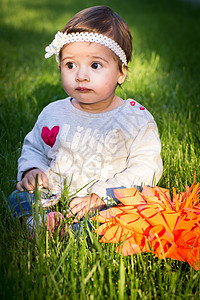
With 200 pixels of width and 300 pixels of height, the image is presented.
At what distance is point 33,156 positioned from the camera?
6.42ft

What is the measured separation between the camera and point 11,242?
1520 millimetres

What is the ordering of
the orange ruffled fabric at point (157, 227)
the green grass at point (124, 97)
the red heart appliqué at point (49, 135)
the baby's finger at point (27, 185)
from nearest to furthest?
the green grass at point (124, 97) → the orange ruffled fabric at point (157, 227) → the baby's finger at point (27, 185) → the red heart appliqué at point (49, 135)

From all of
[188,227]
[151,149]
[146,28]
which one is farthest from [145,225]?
[146,28]

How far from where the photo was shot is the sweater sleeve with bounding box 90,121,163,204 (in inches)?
69.6

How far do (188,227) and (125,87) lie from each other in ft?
7.19

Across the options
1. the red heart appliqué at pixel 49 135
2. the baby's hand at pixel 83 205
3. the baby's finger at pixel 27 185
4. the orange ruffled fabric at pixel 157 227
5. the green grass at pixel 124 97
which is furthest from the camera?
the red heart appliqué at pixel 49 135

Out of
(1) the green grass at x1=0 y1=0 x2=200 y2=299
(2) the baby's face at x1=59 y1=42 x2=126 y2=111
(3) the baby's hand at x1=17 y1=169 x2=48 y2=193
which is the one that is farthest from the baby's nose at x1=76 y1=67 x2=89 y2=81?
(1) the green grass at x1=0 y1=0 x2=200 y2=299

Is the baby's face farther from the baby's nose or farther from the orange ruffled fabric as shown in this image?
the orange ruffled fabric

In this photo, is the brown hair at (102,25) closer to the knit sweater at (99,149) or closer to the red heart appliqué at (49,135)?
the knit sweater at (99,149)

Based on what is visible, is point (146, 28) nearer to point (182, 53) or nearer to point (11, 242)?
point (182, 53)

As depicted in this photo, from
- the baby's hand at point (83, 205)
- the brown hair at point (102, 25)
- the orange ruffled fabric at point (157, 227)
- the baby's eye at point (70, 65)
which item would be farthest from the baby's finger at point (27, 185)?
the brown hair at point (102, 25)

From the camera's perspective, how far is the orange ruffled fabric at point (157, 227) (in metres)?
1.37

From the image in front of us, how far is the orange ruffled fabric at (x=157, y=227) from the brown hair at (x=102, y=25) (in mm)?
790

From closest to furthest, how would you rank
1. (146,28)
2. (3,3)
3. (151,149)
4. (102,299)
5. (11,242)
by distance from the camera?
1. (102,299)
2. (11,242)
3. (151,149)
4. (146,28)
5. (3,3)
